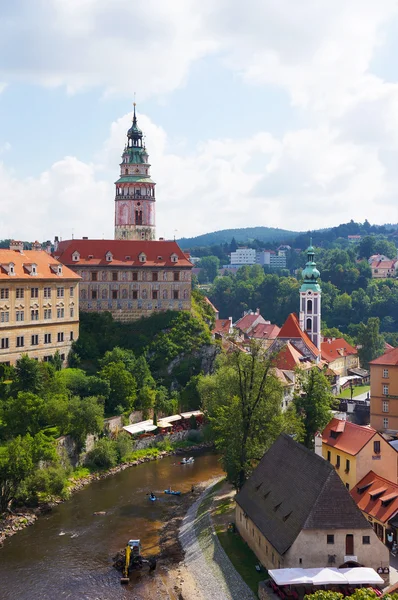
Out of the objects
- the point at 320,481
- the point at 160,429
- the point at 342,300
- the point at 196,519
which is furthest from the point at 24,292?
the point at 342,300

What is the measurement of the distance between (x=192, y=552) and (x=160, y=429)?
90.8ft

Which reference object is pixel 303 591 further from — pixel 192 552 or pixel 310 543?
pixel 192 552

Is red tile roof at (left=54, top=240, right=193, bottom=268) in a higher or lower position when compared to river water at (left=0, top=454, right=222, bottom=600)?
higher

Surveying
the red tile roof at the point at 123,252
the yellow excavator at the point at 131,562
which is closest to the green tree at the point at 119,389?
the red tile roof at the point at 123,252

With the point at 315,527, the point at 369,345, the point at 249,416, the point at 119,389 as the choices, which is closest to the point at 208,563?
the point at 315,527

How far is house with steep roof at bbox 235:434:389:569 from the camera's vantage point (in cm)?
3731

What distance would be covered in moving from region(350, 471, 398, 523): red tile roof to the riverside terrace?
92.3 feet

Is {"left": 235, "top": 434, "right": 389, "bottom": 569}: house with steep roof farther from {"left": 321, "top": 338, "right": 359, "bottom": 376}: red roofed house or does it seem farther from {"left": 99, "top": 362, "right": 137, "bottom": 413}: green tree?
{"left": 321, "top": 338, "right": 359, "bottom": 376}: red roofed house

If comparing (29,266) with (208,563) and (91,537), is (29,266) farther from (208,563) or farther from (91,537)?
(208,563)

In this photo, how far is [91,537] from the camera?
48344mm

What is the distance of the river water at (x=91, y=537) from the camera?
4103cm

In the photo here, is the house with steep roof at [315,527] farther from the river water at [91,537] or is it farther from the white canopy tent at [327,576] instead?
the river water at [91,537]

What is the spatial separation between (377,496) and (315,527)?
8943 mm

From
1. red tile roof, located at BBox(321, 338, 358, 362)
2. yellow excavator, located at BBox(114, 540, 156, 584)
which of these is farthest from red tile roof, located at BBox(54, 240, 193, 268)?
yellow excavator, located at BBox(114, 540, 156, 584)
